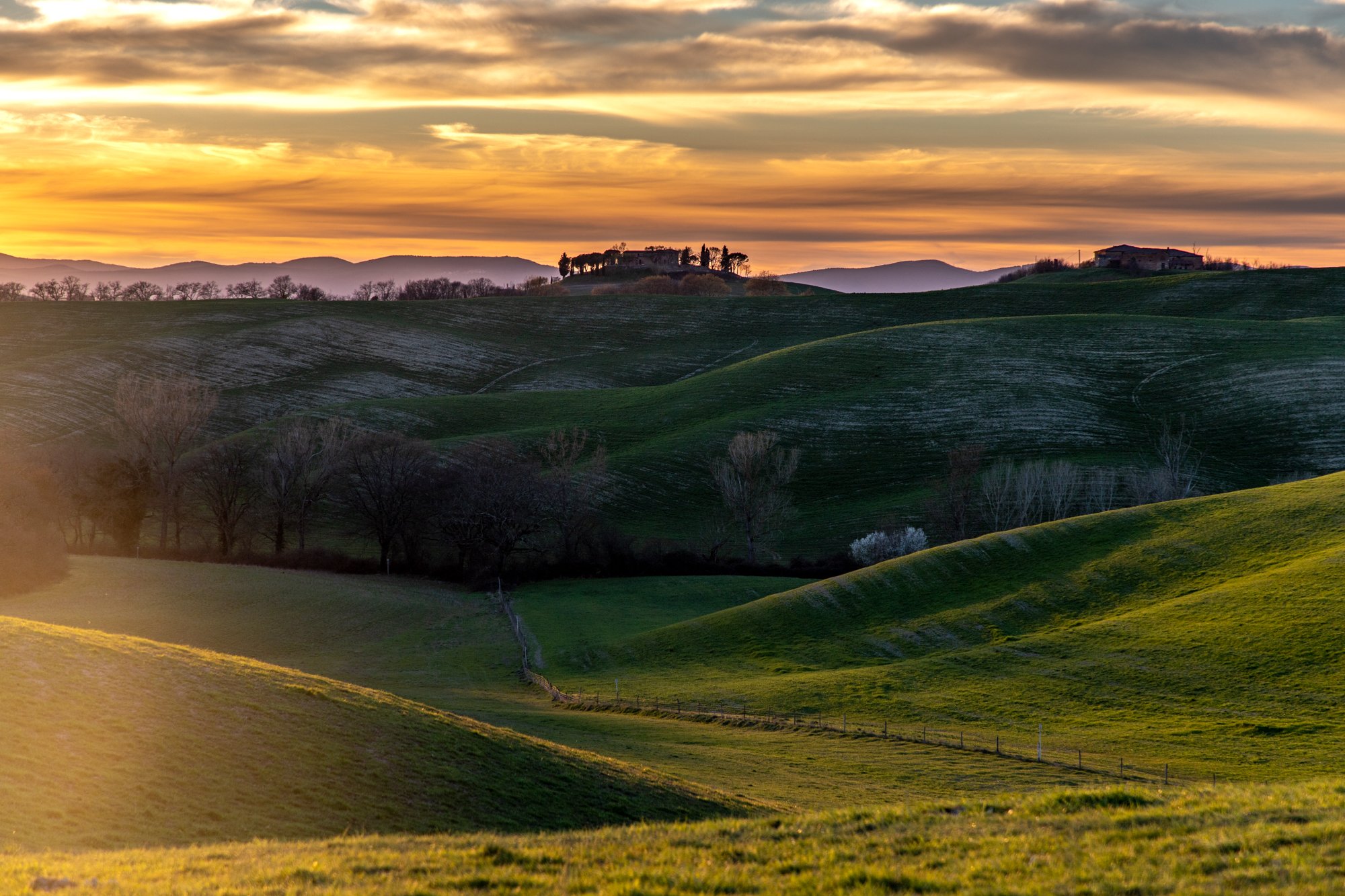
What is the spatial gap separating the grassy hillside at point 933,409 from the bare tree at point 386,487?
67.9 ft

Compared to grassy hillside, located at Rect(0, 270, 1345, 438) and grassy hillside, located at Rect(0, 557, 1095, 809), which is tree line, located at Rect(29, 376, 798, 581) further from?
grassy hillside, located at Rect(0, 270, 1345, 438)

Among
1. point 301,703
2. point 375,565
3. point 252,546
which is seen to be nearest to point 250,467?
point 252,546

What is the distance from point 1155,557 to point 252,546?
81.8 meters

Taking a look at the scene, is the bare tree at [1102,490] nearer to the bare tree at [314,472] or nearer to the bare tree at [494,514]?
the bare tree at [494,514]

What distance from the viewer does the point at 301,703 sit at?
103 feet

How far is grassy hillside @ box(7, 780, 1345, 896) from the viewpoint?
12891 mm

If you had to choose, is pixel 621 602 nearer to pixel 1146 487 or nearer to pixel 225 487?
pixel 225 487

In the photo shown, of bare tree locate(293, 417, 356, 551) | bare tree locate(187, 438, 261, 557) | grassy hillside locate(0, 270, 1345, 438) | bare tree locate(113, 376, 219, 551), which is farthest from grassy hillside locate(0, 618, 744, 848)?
grassy hillside locate(0, 270, 1345, 438)

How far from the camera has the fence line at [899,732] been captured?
3788 centimetres

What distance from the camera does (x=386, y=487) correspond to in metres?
98.3

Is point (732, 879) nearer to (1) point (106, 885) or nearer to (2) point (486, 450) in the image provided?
(1) point (106, 885)

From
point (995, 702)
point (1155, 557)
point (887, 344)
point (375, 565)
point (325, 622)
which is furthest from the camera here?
point (887, 344)

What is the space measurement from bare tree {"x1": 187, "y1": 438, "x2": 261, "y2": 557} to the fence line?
54.6m

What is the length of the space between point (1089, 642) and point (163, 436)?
88.0 metres
